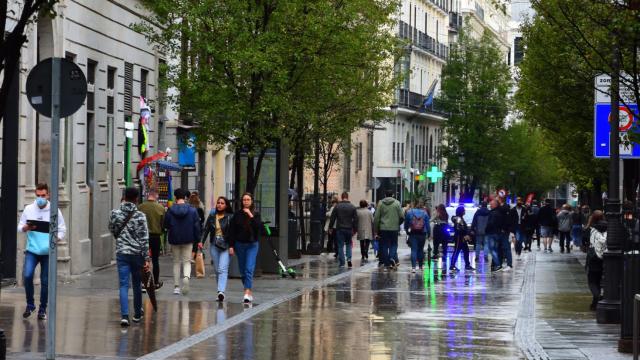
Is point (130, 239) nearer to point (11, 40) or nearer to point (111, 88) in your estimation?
point (11, 40)

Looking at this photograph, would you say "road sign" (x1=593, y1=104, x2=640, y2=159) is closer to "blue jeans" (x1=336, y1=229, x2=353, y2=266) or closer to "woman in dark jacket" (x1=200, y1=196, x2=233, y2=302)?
"woman in dark jacket" (x1=200, y1=196, x2=233, y2=302)

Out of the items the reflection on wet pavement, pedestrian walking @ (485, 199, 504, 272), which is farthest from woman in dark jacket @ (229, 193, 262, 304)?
pedestrian walking @ (485, 199, 504, 272)

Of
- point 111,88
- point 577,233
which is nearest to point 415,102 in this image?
point 577,233

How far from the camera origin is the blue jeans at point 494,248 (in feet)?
109

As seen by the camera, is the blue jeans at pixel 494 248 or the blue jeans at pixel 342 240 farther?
the blue jeans at pixel 342 240

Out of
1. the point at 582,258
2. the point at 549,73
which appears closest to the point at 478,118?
the point at 582,258

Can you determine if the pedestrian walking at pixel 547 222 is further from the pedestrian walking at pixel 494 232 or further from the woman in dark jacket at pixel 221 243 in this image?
the woman in dark jacket at pixel 221 243

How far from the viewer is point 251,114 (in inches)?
1118

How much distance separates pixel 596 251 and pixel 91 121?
37.3 feet

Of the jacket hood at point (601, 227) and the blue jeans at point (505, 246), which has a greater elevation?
the jacket hood at point (601, 227)

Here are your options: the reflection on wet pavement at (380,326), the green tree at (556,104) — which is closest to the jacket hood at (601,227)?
the reflection on wet pavement at (380,326)

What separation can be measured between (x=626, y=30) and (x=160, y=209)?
888cm

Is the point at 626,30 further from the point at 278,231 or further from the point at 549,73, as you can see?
the point at 549,73

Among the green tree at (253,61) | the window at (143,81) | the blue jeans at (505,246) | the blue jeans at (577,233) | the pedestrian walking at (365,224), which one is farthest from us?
the blue jeans at (577,233)
